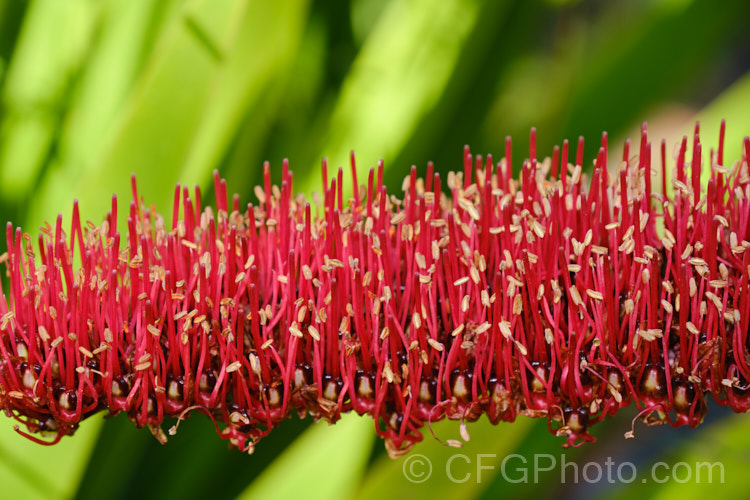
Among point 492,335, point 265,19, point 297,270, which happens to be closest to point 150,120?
point 265,19

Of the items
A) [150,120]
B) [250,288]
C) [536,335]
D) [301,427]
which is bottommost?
[301,427]

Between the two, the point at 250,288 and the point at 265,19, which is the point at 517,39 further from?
the point at 250,288
